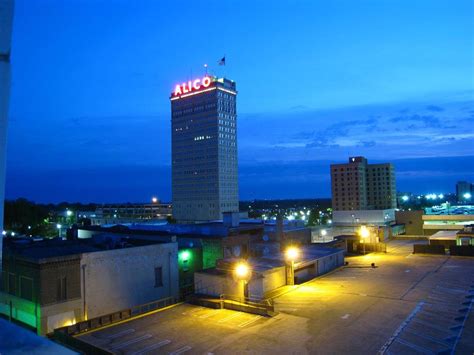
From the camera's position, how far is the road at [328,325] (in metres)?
18.2

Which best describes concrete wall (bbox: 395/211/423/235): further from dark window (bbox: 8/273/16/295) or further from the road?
dark window (bbox: 8/273/16/295)

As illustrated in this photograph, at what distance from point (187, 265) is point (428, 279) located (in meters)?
21.5

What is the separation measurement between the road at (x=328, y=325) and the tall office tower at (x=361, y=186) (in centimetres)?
14676

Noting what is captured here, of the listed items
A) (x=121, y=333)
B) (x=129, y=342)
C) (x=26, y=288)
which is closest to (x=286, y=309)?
(x=129, y=342)

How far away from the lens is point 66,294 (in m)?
27.4

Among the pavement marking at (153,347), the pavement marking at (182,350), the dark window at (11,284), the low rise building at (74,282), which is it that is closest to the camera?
the pavement marking at (182,350)

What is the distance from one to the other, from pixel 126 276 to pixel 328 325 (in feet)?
57.0

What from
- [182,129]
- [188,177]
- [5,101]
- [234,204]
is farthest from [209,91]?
[5,101]

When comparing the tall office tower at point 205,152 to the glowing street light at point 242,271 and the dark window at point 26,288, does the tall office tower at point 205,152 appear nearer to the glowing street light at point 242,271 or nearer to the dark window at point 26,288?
Answer: the dark window at point 26,288

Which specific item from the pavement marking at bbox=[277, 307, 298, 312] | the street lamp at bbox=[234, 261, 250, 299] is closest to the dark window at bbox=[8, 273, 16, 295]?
the street lamp at bbox=[234, 261, 250, 299]

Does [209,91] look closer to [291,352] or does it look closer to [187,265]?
[187,265]

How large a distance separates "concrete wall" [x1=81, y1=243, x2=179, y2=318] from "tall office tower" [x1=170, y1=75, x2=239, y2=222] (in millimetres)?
146104

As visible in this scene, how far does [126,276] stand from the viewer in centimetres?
3150

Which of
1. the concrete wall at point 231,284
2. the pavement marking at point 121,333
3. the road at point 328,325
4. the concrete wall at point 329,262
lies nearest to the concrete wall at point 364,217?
the concrete wall at point 329,262
